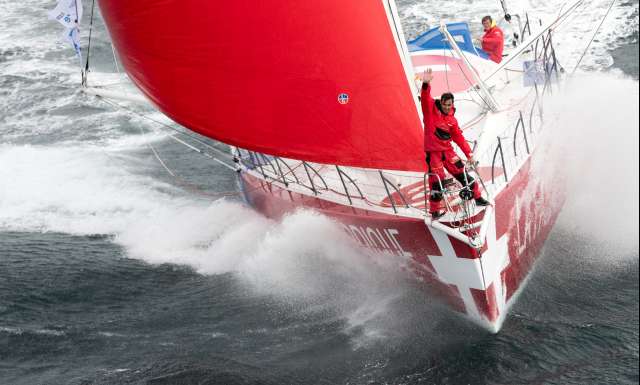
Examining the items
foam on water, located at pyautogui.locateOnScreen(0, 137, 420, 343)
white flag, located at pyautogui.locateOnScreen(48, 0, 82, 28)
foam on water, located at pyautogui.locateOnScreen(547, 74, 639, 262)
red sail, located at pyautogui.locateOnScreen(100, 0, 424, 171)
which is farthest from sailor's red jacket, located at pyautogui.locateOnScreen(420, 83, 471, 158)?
white flag, located at pyautogui.locateOnScreen(48, 0, 82, 28)

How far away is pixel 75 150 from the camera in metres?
15.1

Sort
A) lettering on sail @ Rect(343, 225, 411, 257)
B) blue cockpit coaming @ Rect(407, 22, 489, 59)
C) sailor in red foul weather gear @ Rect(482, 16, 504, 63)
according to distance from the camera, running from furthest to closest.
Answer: sailor in red foul weather gear @ Rect(482, 16, 504, 63)
blue cockpit coaming @ Rect(407, 22, 489, 59)
lettering on sail @ Rect(343, 225, 411, 257)

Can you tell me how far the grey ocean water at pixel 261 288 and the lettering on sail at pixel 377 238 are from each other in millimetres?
292

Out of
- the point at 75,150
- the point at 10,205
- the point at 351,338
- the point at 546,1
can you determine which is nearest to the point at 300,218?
the point at 351,338

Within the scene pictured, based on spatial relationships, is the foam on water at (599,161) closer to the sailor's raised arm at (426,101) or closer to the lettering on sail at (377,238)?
the lettering on sail at (377,238)

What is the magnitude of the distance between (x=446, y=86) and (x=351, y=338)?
425 cm

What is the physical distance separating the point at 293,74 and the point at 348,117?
69 cm

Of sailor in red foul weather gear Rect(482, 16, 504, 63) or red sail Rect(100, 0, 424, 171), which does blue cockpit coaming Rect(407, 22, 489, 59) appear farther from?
red sail Rect(100, 0, 424, 171)

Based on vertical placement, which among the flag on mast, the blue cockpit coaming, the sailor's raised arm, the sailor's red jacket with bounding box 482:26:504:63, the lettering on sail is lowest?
the lettering on sail

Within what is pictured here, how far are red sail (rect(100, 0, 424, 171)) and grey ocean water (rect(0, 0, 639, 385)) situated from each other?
72.4 inches

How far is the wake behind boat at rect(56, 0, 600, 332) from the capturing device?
8047mm

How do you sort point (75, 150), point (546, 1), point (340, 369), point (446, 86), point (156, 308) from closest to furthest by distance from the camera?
point (340, 369) < point (156, 308) < point (446, 86) < point (75, 150) < point (546, 1)

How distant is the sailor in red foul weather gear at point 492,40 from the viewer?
12.2 m

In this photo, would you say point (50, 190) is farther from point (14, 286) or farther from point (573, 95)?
point (573, 95)
